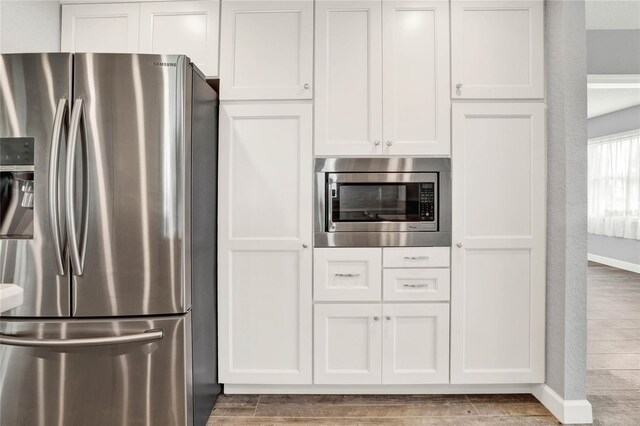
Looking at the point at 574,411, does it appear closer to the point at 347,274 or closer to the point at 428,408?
the point at 428,408

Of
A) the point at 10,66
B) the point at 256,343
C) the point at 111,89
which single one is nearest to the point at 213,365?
the point at 256,343

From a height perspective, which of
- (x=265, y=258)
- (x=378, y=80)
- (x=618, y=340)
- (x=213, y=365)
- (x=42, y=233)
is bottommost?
(x=618, y=340)

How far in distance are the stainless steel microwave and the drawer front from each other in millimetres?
53

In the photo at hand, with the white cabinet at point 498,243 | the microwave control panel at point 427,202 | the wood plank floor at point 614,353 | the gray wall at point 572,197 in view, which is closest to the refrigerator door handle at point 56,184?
the microwave control panel at point 427,202

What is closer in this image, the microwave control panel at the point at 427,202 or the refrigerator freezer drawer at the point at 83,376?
the refrigerator freezer drawer at the point at 83,376

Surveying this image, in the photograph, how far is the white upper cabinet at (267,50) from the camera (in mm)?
2215

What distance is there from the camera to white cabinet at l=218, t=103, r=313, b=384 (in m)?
2.22

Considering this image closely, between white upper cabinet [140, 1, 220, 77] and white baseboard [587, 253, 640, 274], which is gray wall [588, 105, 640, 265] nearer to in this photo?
white baseboard [587, 253, 640, 274]

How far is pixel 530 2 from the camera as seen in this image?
7.25 ft

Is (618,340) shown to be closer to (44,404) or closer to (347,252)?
(347,252)

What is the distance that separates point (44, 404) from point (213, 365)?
2.51ft

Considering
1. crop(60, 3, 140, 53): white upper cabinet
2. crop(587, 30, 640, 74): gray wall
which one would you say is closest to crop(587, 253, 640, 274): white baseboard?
crop(587, 30, 640, 74): gray wall

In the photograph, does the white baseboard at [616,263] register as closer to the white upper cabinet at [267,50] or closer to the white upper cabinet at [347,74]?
the white upper cabinet at [347,74]

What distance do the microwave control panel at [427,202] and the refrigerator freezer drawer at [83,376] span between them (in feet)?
4.83
